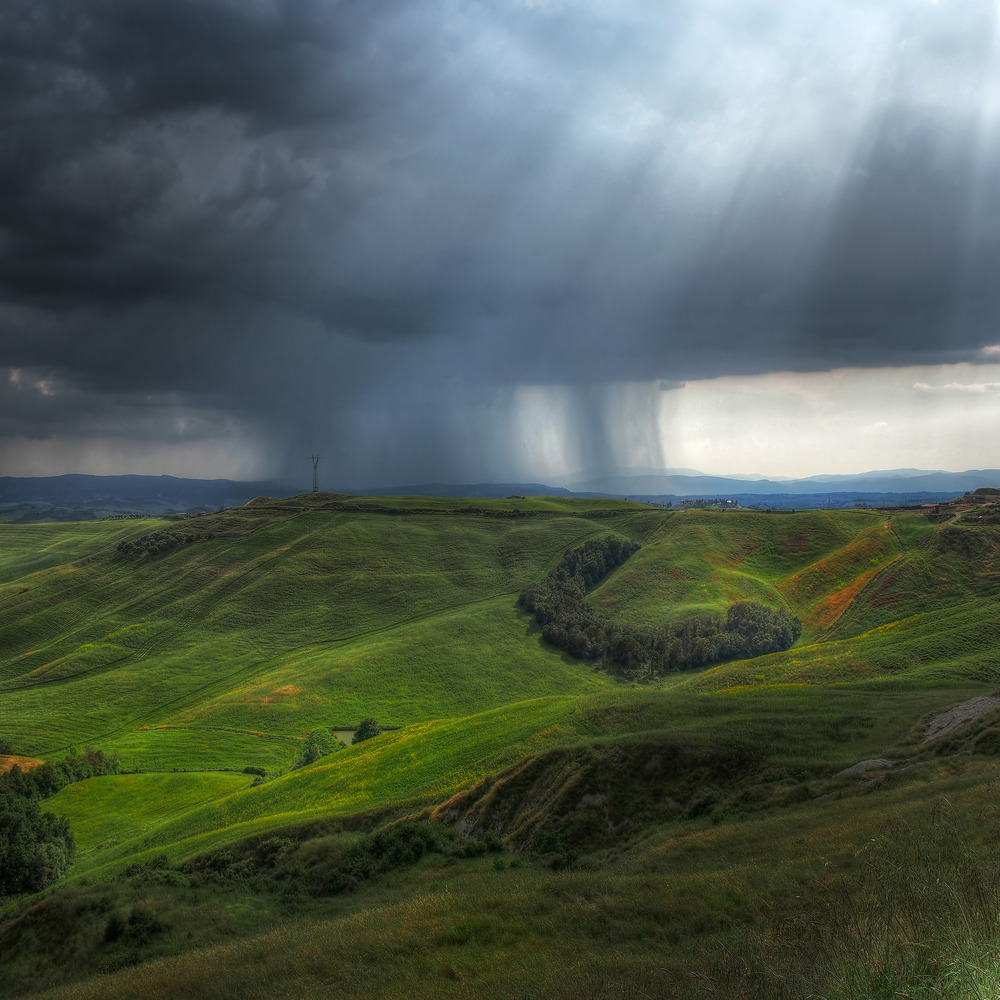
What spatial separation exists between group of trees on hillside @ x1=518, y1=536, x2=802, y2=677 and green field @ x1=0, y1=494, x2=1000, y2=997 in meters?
4.03

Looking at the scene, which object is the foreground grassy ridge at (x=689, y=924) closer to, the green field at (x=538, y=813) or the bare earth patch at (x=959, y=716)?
the green field at (x=538, y=813)

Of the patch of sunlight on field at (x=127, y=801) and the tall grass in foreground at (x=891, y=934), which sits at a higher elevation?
the tall grass in foreground at (x=891, y=934)

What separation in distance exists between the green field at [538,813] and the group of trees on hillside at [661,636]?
403 centimetres

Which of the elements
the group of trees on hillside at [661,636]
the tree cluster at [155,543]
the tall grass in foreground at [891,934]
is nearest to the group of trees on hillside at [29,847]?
the tall grass in foreground at [891,934]

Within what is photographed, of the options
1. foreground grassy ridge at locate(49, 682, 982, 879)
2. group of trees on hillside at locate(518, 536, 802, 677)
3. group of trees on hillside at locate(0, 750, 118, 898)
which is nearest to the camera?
foreground grassy ridge at locate(49, 682, 982, 879)

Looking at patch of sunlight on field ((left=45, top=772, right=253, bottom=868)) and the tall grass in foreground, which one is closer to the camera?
the tall grass in foreground

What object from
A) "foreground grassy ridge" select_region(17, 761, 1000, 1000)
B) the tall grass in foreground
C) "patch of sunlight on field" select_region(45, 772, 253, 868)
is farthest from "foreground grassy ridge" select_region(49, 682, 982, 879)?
the tall grass in foreground

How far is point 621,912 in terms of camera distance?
1761 centimetres

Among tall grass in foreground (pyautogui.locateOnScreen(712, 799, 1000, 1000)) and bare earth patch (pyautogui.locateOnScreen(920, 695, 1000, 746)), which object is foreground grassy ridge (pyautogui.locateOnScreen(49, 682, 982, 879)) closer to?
bare earth patch (pyautogui.locateOnScreen(920, 695, 1000, 746))

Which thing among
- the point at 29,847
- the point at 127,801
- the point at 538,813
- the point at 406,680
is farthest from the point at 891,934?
the point at 406,680

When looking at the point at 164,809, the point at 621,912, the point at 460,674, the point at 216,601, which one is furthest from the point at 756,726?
the point at 216,601

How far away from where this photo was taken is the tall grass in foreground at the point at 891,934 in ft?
27.5

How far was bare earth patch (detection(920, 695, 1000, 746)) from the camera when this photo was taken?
101ft

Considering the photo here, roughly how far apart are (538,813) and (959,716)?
22051 mm
